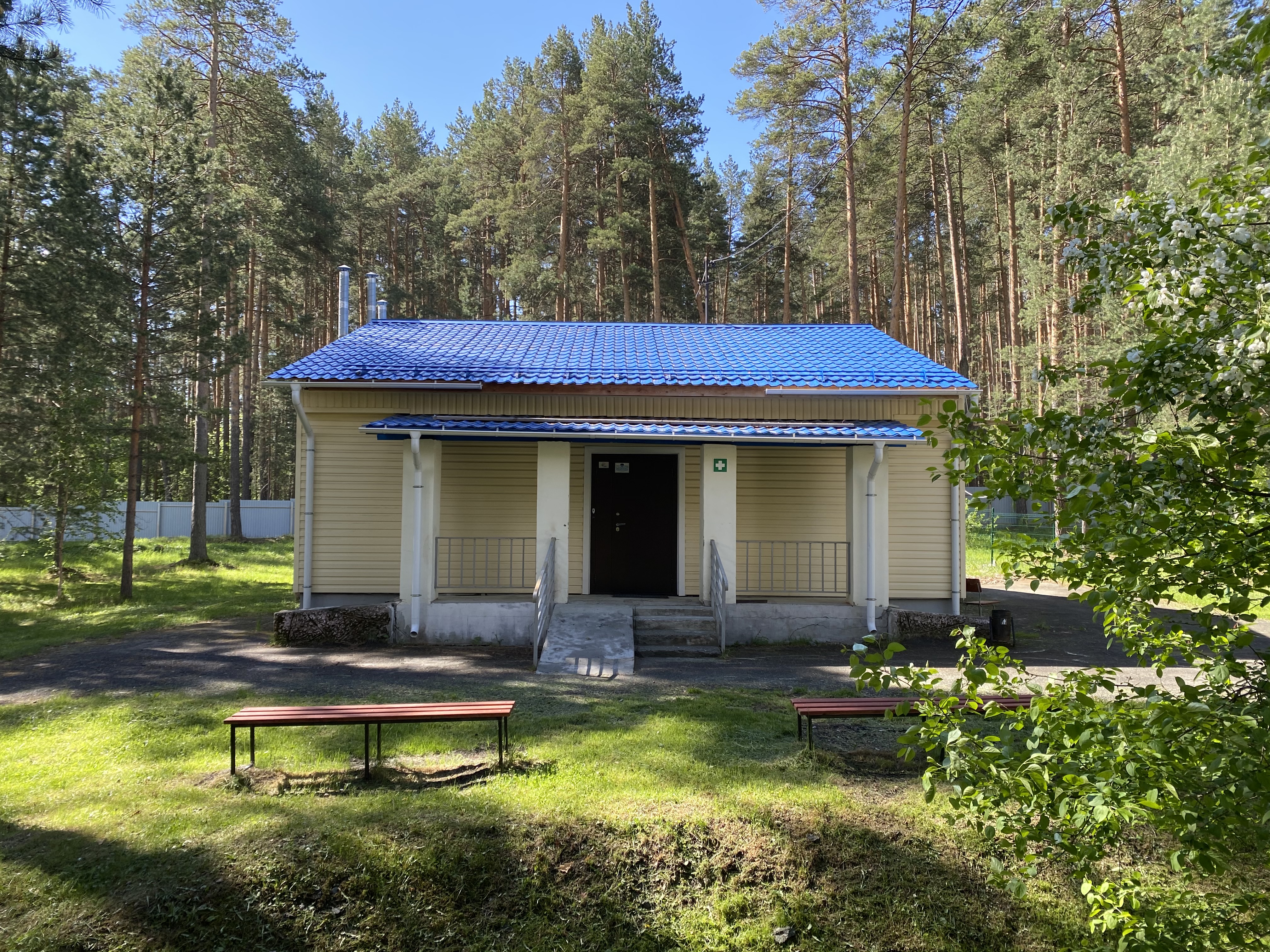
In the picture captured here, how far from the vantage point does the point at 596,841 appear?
4016mm

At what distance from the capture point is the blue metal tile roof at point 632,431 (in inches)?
A: 348

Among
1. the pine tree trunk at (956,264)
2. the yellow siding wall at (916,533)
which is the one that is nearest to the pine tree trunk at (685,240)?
the pine tree trunk at (956,264)

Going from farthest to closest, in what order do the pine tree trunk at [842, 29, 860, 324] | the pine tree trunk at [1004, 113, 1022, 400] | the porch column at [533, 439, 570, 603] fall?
the pine tree trunk at [1004, 113, 1022, 400]
the pine tree trunk at [842, 29, 860, 324]
the porch column at [533, 439, 570, 603]

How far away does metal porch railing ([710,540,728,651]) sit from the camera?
8.79 metres

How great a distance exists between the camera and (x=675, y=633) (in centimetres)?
891

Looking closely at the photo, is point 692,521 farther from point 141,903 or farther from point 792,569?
point 141,903

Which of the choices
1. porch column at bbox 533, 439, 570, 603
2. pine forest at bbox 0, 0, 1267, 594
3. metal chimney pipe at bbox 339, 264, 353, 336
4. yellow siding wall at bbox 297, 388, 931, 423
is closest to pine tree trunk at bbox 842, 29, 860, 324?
pine forest at bbox 0, 0, 1267, 594

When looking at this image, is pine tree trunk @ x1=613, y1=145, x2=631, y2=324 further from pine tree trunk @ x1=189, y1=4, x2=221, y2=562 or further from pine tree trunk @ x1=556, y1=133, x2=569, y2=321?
pine tree trunk @ x1=189, y1=4, x2=221, y2=562

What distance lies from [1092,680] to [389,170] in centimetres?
3252

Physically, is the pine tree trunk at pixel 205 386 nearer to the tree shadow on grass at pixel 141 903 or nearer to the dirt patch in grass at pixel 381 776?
the dirt patch in grass at pixel 381 776

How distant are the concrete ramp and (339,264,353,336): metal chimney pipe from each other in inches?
292

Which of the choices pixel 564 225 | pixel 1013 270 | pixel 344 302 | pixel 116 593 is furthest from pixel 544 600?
pixel 1013 270

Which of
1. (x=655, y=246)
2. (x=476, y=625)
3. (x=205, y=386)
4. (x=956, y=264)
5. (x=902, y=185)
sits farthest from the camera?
(x=956, y=264)

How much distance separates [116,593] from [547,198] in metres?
16.6
